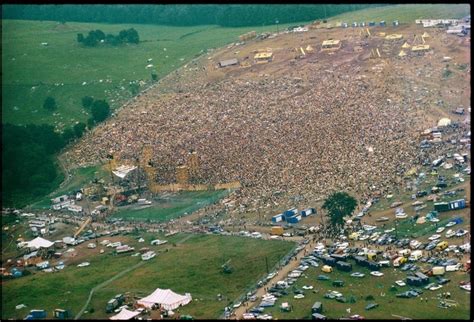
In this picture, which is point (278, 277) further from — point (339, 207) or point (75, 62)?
point (75, 62)

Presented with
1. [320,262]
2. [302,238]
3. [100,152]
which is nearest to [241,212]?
[302,238]

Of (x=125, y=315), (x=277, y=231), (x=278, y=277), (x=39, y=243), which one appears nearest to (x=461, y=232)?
(x=278, y=277)

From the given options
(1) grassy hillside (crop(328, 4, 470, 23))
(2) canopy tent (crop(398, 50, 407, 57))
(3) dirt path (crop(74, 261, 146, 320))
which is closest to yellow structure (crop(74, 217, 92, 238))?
(3) dirt path (crop(74, 261, 146, 320))

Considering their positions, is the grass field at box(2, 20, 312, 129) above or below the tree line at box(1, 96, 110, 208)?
above

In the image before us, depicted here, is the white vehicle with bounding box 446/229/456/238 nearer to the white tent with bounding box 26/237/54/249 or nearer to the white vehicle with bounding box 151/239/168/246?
the white vehicle with bounding box 151/239/168/246

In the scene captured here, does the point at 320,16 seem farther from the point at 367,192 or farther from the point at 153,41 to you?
the point at 367,192

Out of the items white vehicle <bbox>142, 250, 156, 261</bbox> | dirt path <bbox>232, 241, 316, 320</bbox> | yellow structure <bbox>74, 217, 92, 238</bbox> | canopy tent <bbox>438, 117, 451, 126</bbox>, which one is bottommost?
yellow structure <bbox>74, 217, 92, 238</bbox>
